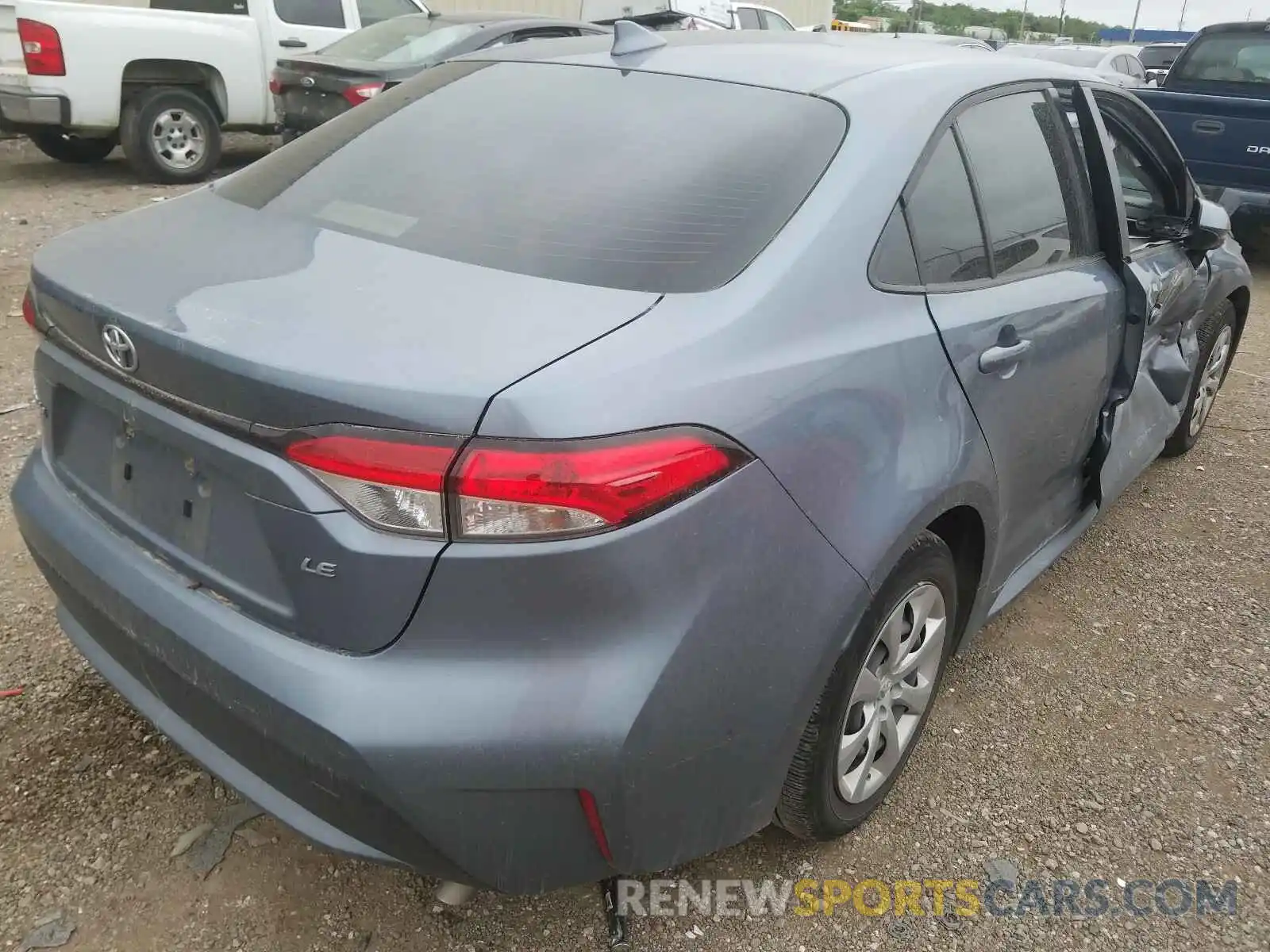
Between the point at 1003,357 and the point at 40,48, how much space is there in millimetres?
8192

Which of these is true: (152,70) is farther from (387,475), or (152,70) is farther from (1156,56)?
(1156,56)

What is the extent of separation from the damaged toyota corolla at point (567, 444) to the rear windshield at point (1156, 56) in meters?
17.3

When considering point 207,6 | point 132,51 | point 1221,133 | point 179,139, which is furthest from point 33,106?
point 1221,133

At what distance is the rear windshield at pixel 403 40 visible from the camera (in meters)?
7.84

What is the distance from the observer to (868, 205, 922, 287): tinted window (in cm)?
198

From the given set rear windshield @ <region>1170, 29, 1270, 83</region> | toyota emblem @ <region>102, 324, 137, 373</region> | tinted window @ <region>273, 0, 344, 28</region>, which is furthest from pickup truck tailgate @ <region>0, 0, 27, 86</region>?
rear windshield @ <region>1170, 29, 1270, 83</region>

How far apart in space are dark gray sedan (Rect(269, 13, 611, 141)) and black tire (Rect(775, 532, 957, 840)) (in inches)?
238

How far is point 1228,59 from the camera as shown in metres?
8.55

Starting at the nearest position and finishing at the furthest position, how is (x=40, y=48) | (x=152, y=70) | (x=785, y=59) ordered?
(x=785, y=59) → (x=40, y=48) → (x=152, y=70)

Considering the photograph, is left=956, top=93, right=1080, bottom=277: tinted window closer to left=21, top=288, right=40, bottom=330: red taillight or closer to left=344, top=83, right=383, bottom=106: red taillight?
left=21, top=288, right=40, bottom=330: red taillight

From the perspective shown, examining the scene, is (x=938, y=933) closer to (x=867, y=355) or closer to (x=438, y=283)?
(x=867, y=355)

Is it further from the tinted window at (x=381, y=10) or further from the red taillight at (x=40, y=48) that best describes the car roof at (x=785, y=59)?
the tinted window at (x=381, y=10)

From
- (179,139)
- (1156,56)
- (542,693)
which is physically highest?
→ (1156,56)

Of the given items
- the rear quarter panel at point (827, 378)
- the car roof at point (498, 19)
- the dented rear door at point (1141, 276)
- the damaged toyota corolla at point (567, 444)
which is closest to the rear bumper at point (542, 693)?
the damaged toyota corolla at point (567, 444)
